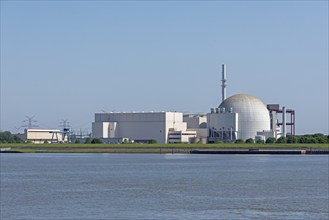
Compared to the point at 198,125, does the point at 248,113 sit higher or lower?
higher

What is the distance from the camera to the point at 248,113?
375 ft

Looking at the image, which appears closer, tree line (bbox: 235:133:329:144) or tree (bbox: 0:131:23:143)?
tree line (bbox: 235:133:329:144)

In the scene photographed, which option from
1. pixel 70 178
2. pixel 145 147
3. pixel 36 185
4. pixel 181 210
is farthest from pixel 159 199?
pixel 145 147

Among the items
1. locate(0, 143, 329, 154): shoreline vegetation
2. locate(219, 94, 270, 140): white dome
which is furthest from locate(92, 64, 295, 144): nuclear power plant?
locate(0, 143, 329, 154): shoreline vegetation

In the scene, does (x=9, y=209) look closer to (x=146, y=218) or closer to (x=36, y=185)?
(x=146, y=218)

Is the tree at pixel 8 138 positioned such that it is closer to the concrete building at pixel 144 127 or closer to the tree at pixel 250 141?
the concrete building at pixel 144 127

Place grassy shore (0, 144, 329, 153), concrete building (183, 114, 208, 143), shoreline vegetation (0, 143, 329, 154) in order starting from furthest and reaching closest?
concrete building (183, 114, 208, 143), grassy shore (0, 144, 329, 153), shoreline vegetation (0, 143, 329, 154)

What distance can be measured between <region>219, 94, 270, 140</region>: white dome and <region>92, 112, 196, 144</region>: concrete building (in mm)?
7335

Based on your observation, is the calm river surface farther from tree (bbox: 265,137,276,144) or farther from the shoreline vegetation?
tree (bbox: 265,137,276,144)

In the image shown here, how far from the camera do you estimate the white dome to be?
11444cm

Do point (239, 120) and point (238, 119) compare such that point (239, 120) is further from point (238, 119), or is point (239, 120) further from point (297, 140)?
point (297, 140)

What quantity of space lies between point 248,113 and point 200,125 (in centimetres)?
881

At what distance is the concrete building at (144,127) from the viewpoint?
11425 cm

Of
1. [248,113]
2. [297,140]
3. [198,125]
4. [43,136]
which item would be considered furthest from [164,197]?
[43,136]
